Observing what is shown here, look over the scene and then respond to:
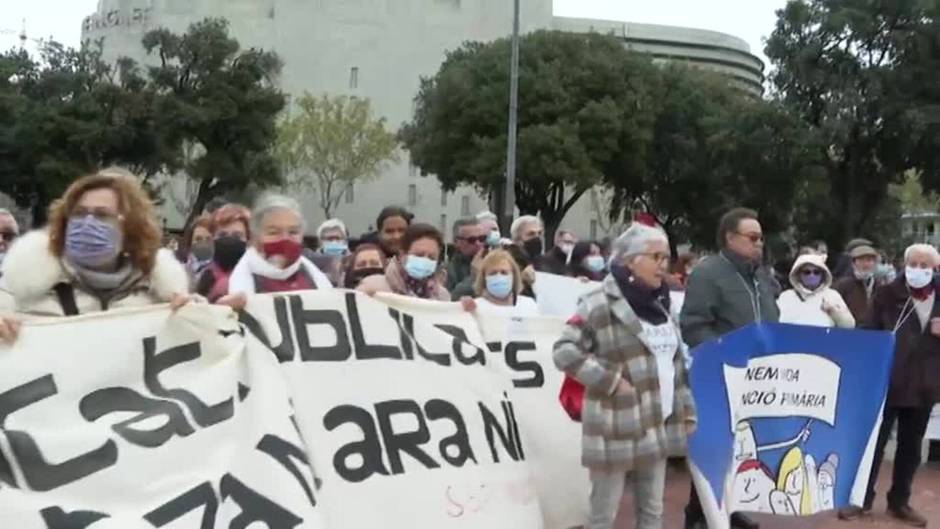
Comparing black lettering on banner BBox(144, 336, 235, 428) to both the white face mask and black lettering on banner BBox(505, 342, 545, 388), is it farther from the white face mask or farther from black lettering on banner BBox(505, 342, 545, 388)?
the white face mask

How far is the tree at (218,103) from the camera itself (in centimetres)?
4475

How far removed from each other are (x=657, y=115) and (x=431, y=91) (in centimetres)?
896

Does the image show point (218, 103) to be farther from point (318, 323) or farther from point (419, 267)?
point (318, 323)

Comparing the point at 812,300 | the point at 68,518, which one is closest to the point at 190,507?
the point at 68,518

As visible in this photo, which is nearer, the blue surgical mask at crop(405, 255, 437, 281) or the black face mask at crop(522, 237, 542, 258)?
the blue surgical mask at crop(405, 255, 437, 281)

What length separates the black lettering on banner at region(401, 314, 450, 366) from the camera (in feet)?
17.5

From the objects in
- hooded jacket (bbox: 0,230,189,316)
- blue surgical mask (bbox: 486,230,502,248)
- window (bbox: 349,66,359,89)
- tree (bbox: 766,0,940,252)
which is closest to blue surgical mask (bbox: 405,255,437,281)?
hooded jacket (bbox: 0,230,189,316)

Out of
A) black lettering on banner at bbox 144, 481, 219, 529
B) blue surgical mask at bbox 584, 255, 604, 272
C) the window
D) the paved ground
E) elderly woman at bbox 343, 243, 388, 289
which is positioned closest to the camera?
black lettering on banner at bbox 144, 481, 219, 529

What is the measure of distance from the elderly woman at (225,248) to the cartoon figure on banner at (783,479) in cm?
275

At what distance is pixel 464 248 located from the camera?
8734 mm

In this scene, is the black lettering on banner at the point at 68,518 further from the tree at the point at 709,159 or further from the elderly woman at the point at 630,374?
the tree at the point at 709,159

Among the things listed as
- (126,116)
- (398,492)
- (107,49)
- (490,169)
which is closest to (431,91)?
(490,169)

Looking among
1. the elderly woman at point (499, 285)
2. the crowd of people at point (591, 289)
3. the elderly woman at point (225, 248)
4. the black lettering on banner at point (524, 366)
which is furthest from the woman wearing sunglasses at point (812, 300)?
the elderly woman at point (225, 248)

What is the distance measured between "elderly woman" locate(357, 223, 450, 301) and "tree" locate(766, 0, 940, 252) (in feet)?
91.9
